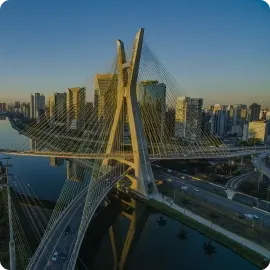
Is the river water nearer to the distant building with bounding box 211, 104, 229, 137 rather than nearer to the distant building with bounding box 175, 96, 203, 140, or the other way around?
the distant building with bounding box 175, 96, 203, 140

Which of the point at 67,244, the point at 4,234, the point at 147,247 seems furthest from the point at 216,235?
the point at 4,234

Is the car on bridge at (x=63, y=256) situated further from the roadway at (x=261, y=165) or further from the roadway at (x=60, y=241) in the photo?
the roadway at (x=261, y=165)

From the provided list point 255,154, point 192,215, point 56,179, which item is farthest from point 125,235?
point 255,154

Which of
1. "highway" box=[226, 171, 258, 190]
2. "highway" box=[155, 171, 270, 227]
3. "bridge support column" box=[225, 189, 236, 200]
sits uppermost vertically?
"bridge support column" box=[225, 189, 236, 200]

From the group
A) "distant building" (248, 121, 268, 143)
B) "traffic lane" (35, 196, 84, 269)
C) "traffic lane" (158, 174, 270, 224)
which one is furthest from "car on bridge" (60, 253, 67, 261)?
"distant building" (248, 121, 268, 143)

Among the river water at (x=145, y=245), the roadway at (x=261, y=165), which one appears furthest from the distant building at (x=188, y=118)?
the river water at (x=145, y=245)

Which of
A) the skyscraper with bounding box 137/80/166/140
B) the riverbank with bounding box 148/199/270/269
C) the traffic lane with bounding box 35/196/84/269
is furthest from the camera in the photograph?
the skyscraper with bounding box 137/80/166/140
